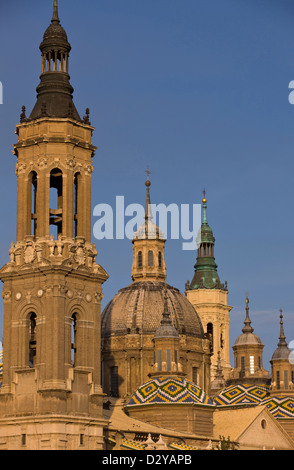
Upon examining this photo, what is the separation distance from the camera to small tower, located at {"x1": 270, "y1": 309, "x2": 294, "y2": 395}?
132 meters

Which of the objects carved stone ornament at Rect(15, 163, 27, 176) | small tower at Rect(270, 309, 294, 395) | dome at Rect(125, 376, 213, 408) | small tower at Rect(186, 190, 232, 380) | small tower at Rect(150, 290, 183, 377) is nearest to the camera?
carved stone ornament at Rect(15, 163, 27, 176)

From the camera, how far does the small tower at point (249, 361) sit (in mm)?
138375

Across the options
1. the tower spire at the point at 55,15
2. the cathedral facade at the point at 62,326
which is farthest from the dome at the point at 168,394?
the tower spire at the point at 55,15

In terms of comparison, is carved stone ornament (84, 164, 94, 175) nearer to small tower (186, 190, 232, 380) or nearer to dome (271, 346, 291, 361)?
dome (271, 346, 291, 361)

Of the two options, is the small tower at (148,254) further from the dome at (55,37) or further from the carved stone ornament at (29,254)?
the carved stone ornament at (29,254)

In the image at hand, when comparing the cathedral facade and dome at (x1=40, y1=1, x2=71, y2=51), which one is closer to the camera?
the cathedral facade

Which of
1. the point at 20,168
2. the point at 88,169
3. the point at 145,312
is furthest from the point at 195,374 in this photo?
the point at 20,168

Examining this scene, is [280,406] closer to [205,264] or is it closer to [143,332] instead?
[143,332]

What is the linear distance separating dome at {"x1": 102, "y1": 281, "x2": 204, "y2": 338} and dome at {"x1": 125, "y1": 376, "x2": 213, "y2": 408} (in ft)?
46.5

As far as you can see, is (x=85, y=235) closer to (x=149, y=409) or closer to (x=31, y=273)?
(x=31, y=273)

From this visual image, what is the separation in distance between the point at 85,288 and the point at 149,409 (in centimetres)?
2133

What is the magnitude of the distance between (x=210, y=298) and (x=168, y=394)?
6311 cm

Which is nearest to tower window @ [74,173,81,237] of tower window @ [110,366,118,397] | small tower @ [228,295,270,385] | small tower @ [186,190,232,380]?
tower window @ [110,366,118,397]

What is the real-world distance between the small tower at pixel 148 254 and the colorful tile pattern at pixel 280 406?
55.2 feet
